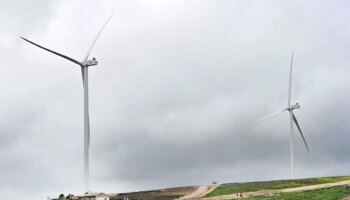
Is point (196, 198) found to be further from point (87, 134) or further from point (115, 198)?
point (87, 134)

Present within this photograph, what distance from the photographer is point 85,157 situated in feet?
282

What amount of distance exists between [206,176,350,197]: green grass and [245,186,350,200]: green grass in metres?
9.28

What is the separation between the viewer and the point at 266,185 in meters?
104

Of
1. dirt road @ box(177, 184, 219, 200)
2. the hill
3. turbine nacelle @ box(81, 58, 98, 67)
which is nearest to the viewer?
the hill

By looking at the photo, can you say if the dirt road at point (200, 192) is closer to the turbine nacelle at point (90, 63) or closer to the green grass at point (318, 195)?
the green grass at point (318, 195)

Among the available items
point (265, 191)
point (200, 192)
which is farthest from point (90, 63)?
point (265, 191)

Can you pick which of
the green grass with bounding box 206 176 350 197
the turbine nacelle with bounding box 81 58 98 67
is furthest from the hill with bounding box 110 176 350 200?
the turbine nacelle with bounding box 81 58 98 67

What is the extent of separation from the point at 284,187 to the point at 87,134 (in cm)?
3278

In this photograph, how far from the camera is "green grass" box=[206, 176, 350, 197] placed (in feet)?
326

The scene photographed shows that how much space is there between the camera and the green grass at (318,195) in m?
84.6

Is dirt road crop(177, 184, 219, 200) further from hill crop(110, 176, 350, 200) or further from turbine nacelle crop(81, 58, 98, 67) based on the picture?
turbine nacelle crop(81, 58, 98, 67)

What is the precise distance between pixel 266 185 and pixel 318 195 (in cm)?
1708

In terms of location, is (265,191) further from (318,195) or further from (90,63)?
(90,63)

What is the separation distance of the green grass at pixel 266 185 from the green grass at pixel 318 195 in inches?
365
